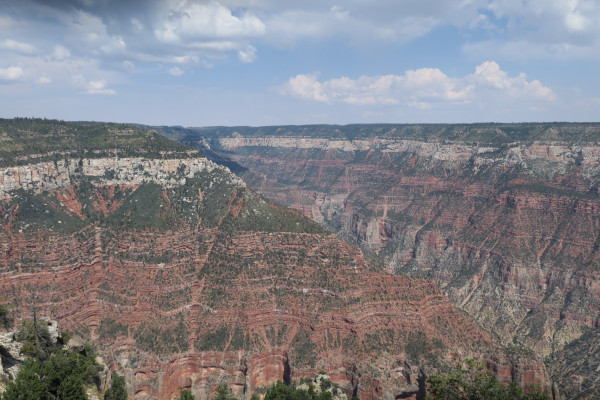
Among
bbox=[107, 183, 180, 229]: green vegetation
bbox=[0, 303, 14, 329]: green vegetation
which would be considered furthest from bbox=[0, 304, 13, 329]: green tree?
bbox=[107, 183, 180, 229]: green vegetation

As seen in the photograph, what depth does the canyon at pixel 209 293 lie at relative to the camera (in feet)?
346

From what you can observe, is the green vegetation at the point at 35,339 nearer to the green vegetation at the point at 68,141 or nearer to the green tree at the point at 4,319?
the green tree at the point at 4,319

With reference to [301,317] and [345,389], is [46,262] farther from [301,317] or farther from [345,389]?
[345,389]

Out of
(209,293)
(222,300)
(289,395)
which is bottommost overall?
(289,395)

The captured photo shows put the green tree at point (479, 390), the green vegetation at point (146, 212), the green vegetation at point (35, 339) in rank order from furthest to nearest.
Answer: the green vegetation at point (146, 212) → the green vegetation at point (35, 339) → the green tree at point (479, 390)

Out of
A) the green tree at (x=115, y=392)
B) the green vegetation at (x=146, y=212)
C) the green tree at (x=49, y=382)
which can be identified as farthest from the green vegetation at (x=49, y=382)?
the green vegetation at (x=146, y=212)

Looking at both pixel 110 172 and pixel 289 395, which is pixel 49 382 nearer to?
pixel 289 395

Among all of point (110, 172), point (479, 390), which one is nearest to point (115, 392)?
point (479, 390)

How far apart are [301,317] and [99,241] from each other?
57.8m

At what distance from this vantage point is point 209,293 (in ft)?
388

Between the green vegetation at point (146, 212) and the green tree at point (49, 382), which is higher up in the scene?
the green vegetation at point (146, 212)

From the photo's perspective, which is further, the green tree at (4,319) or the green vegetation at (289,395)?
the green vegetation at (289,395)

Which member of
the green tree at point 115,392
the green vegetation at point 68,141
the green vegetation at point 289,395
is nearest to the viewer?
the green tree at point 115,392

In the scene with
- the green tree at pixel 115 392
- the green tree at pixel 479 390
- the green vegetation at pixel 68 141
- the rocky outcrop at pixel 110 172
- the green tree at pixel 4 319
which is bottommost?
the green tree at pixel 115 392
